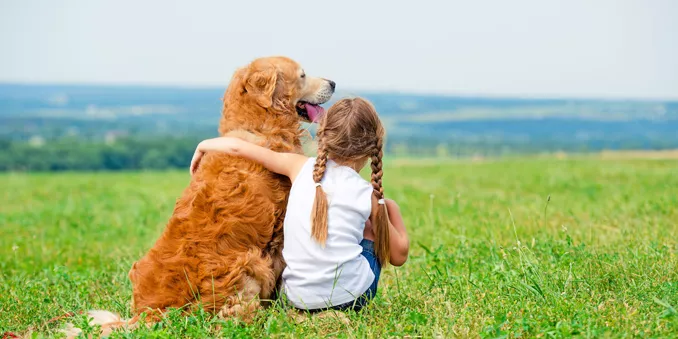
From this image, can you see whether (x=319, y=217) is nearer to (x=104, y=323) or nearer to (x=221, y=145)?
(x=221, y=145)

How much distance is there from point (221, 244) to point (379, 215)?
2.94 feet

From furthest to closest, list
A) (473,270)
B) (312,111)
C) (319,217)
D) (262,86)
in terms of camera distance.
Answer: (473,270) → (312,111) → (262,86) → (319,217)

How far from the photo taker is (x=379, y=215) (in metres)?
3.97

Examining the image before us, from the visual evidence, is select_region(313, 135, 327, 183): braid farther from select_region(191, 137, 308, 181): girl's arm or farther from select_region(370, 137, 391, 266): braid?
select_region(370, 137, 391, 266): braid

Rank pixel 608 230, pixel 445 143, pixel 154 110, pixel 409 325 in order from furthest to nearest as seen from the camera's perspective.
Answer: pixel 154 110, pixel 445 143, pixel 608 230, pixel 409 325

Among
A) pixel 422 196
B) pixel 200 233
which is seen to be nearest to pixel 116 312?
pixel 200 233

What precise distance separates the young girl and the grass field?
0.56 ft

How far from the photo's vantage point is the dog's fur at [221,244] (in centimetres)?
397

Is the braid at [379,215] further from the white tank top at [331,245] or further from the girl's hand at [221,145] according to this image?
the girl's hand at [221,145]

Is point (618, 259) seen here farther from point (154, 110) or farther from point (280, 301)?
point (154, 110)

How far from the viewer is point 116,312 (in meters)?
4.56

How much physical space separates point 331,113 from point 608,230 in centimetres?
334

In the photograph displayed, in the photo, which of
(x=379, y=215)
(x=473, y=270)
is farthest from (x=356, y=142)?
(x=473, y=270)

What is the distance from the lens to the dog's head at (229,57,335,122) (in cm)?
445
